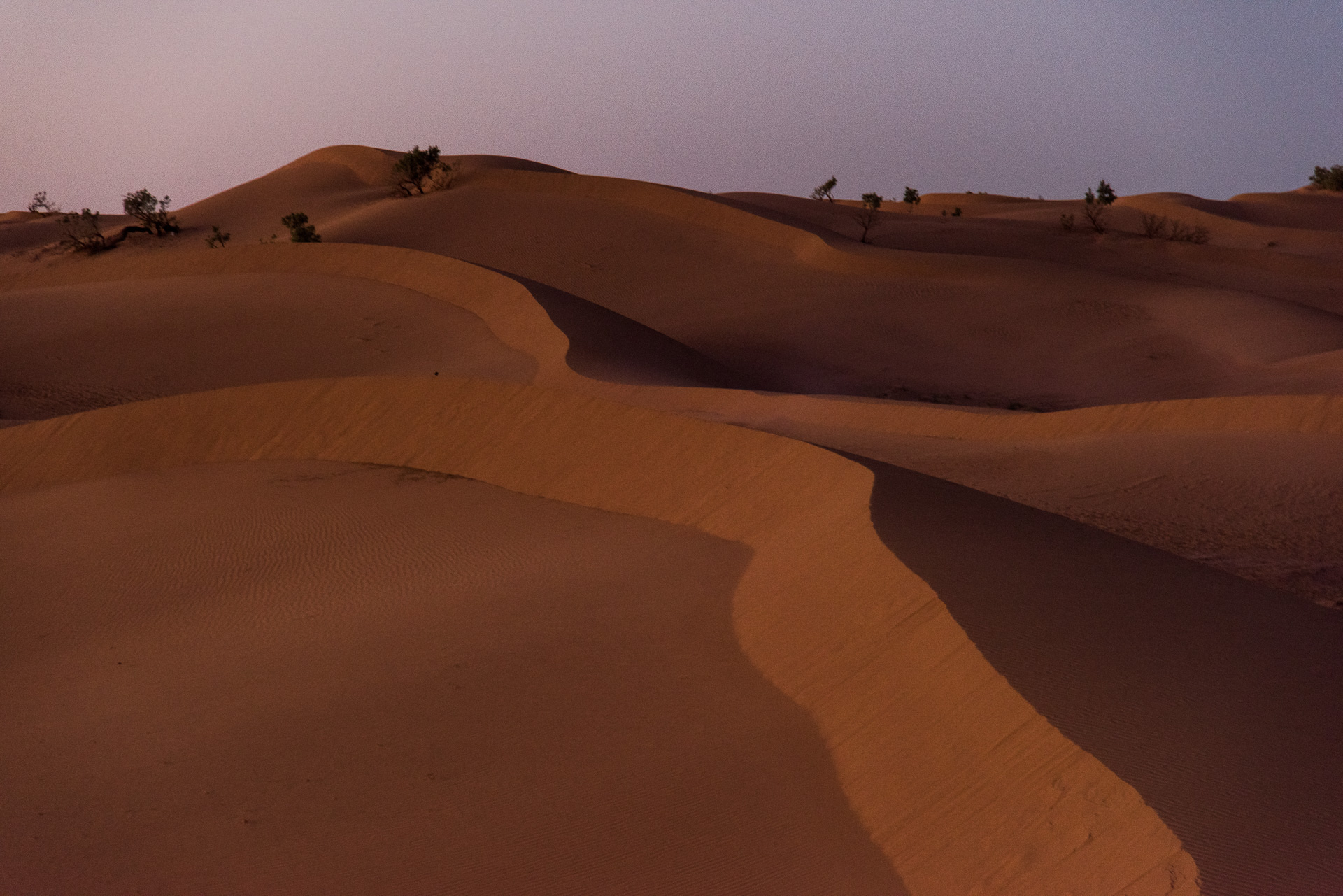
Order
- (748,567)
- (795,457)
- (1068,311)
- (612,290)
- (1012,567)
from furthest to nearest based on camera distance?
1. (612,290)
2. (1068,311)
3. (795,457)
4. (748,567)
5. (1012,567)

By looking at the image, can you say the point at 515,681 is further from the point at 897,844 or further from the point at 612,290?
the point at 612,290

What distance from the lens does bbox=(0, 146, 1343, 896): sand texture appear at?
3965 mm

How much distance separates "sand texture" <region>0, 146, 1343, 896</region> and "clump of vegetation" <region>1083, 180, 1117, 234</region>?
15.3m

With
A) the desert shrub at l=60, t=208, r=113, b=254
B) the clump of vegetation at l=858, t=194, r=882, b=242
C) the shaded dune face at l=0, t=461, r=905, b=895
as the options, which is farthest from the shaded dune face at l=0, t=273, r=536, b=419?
the clump of vegetation at l=858, t=194, r=882, b=242

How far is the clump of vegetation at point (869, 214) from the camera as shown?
99.4 feet

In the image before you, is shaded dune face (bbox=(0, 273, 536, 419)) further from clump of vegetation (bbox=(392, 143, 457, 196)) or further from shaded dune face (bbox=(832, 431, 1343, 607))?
clump of vegetation (bbox=(392, 143, 457, 196))

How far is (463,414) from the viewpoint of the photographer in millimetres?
11352

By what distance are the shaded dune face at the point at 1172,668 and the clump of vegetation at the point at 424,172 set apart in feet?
94.6

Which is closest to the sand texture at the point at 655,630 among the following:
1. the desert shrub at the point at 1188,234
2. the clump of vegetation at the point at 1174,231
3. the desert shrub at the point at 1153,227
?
the desert shrub at the point at 1153,227

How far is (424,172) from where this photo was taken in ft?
109

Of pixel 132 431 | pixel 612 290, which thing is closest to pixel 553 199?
pixel 612 290

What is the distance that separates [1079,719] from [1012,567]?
1709 mm

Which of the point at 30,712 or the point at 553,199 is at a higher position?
the point at 553,199

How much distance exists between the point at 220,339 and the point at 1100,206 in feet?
90.1
